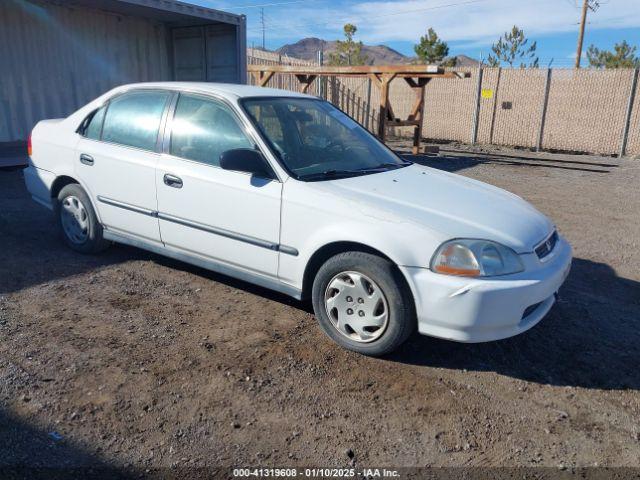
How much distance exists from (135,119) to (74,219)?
129cm

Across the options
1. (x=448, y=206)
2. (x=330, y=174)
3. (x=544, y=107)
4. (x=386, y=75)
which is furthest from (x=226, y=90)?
(x=544, y=107)

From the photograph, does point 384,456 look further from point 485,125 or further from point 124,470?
point 485,125

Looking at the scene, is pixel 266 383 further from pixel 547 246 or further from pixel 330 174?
pixel 547 246

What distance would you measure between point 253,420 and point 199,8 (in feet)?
32.2

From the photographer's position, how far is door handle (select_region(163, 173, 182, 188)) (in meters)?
4.31

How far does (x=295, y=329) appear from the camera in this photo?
401cm

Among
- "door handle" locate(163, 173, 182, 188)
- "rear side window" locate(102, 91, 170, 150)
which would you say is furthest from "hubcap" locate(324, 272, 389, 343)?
"rear side window" locate(102, 91, 170, 150)

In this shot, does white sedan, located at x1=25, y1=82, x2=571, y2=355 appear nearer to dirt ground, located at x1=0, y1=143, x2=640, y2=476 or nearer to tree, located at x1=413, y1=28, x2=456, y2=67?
dirt ground, located at x1=0, y1=143, x2=640, y2=476

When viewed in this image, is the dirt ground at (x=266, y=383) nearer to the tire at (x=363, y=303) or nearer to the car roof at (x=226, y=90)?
the tire at (x=363, y=303)

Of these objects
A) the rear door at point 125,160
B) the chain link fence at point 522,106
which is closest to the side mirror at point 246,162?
the rear door at point 125,160

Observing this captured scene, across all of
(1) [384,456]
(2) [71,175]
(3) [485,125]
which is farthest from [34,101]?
(3) [485,125]

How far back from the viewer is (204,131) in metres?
4.36

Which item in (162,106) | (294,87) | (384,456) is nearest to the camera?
(384,456)

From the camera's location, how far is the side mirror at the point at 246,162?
152 inches
